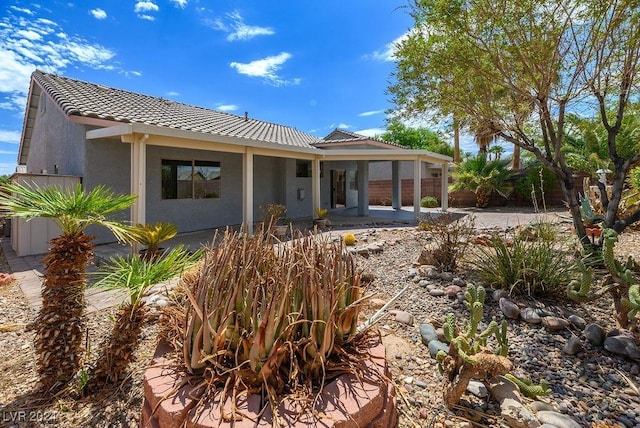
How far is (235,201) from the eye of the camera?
1322 centimetres

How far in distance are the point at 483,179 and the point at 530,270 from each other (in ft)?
56.2

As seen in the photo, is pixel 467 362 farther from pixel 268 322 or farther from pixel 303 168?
pixel 303 168

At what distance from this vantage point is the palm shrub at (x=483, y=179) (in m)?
19.8

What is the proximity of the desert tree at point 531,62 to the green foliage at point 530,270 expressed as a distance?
7.51ft

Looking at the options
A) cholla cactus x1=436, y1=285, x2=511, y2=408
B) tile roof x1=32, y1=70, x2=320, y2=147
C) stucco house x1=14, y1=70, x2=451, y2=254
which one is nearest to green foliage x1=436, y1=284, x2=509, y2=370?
cholla cactus x1=436, y1=285, x2=511, y2=408

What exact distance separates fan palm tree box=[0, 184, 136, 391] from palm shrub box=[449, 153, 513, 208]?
20.9m

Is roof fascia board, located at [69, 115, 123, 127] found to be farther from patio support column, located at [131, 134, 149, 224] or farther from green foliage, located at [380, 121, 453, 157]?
green foliage, located at [380, 121, 453, 157]

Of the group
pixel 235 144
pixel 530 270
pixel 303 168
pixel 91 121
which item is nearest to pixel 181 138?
pixel 235 144

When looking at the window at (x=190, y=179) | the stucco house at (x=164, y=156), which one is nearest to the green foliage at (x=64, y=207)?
the stucco house at (x=164, y=156)

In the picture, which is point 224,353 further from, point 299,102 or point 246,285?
point 299,102

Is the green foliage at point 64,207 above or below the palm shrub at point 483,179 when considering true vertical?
below

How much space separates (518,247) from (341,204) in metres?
16.5

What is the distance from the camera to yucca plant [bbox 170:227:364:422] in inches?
69.2

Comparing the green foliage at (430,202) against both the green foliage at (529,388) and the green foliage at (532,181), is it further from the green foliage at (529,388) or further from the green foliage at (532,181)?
the green foliage at (529,388)
